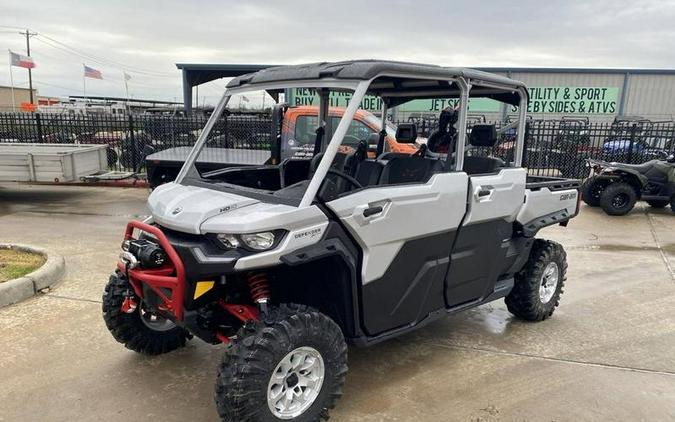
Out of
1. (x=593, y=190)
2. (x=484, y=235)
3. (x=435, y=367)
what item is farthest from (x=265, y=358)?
(x=593, y=190)

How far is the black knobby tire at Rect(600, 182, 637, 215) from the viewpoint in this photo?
9.88 meters

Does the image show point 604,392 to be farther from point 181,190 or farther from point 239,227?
point 181,190

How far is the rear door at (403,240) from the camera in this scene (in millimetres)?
2988

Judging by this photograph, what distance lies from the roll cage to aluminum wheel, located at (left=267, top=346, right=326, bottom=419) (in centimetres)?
86

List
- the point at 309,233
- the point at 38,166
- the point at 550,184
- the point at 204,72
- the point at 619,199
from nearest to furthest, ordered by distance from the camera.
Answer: the point at 309,233, the point at 550,184, the point at 38,166, the point at 619,199, the point at 204,72

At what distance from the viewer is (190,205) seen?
9.52 feet

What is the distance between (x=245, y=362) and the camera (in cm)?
257

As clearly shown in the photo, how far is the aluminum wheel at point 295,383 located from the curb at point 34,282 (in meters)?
3.24

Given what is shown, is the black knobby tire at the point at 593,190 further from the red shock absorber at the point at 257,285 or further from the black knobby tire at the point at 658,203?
the red shock absorber at the point at 257,285

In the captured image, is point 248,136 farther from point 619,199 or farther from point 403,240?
point 403,240

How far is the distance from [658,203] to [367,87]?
33.6 feet

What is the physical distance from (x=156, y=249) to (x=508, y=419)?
2340 millimetres

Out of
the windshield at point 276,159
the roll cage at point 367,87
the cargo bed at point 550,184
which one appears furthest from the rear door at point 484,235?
the windshield at point 276,159

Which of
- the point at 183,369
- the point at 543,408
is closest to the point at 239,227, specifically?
the point at 183,369
